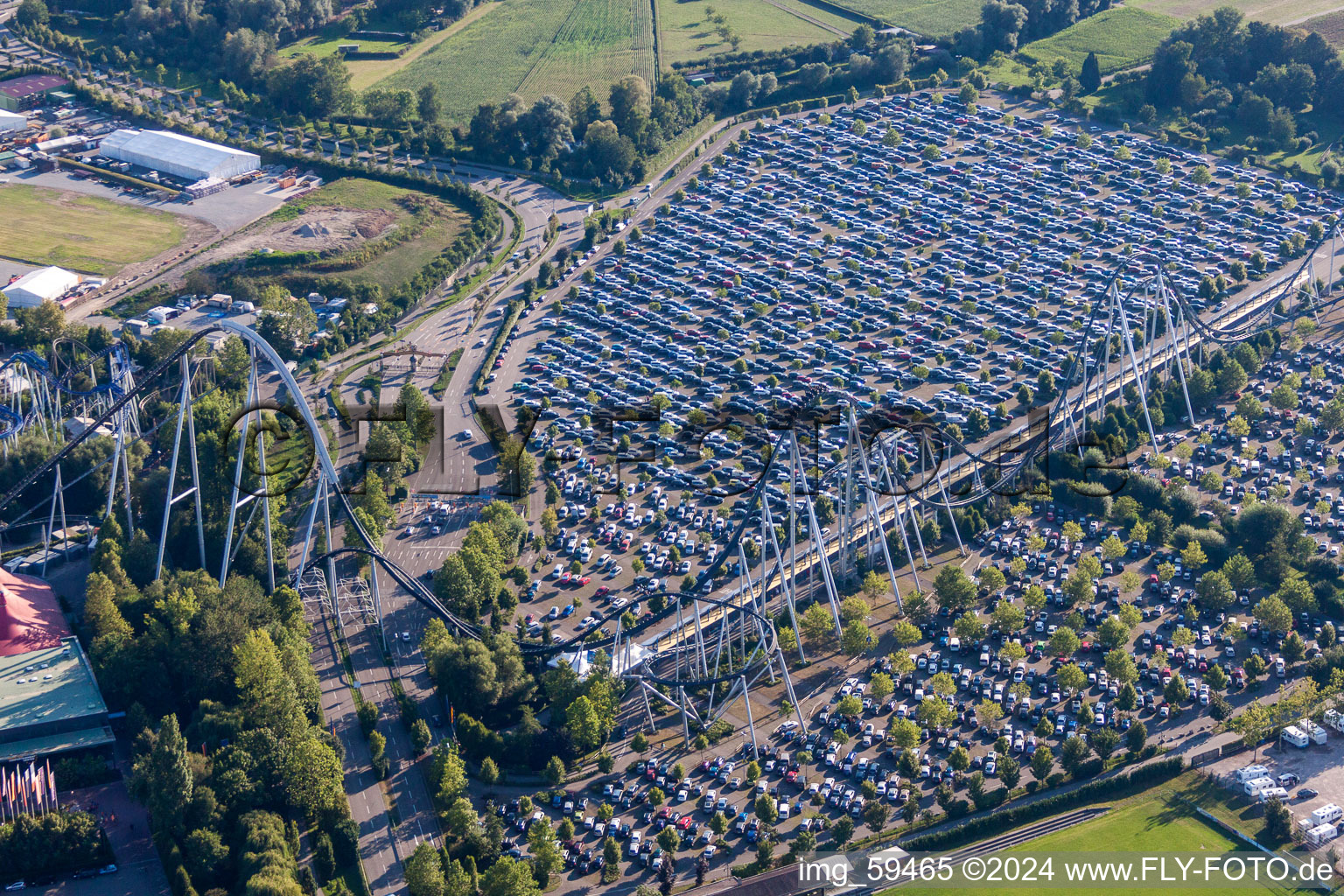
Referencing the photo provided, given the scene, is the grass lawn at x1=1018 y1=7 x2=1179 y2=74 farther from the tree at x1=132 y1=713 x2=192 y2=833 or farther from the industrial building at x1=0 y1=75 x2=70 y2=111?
the tree at x1=132 y1=713 x2=192 y2=833

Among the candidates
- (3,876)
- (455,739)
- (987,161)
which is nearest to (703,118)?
(987,161)

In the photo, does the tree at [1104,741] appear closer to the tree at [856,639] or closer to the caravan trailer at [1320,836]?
the caravan trailer at [1320,836]

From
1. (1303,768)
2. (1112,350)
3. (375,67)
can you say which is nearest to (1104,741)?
(1303,768)

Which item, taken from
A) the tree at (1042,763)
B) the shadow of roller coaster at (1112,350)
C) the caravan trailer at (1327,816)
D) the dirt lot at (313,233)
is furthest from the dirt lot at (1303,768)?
the dirt lot at (313,233)

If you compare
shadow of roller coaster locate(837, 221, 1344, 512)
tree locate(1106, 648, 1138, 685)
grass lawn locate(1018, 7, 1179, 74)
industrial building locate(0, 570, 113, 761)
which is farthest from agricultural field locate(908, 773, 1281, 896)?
grass lawn locate(1018, 7, 1179, 74)

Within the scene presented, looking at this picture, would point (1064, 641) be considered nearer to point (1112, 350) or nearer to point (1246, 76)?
point (1112, 350)

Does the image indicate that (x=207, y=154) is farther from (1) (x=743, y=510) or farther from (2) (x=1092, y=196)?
(2) (x=1092, y=196)
